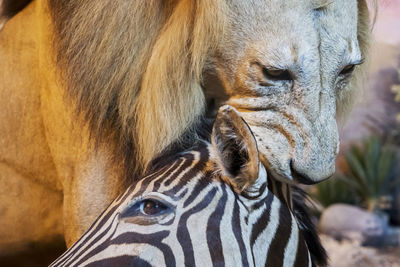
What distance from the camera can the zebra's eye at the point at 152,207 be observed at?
1.84ft

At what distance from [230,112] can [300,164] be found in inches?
5.1

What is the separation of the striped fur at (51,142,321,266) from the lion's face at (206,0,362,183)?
0.22 feet

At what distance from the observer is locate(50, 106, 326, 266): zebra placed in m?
0.54

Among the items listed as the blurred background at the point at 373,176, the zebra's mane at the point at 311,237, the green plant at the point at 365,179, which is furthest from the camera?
the green plant at the point at 365,179

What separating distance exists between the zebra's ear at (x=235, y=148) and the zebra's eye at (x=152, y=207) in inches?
3.0

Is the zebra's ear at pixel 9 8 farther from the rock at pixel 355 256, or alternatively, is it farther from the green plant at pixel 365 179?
the green plant at pixel 365 179

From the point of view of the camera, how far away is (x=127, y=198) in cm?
59

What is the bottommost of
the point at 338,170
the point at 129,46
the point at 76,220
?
the point at 338,170

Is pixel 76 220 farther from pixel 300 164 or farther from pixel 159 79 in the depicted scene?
pixel 300 164

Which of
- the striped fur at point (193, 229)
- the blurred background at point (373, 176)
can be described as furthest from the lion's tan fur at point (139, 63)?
the blurred background at point (373, 176)

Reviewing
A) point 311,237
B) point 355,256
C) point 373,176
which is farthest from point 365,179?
point 311,237

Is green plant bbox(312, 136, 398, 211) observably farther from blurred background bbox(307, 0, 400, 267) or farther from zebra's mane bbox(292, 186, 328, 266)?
zebra's mane bbox(292, 186, 328, 266)

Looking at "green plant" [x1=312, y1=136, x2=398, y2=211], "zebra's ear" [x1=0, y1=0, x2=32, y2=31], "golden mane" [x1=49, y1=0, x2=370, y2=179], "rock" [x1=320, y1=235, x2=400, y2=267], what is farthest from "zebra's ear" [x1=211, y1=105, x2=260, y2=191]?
"green plant" [x1=312, y1=136, x2=398, y2=211]

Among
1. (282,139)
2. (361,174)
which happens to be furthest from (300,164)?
(361,174)
